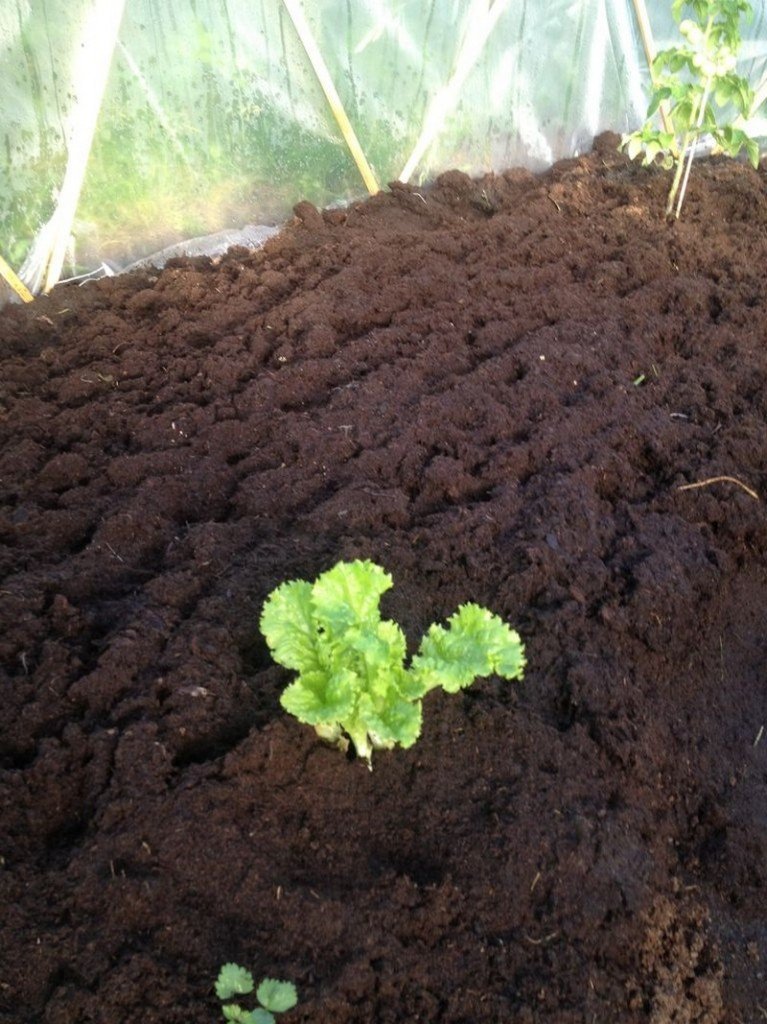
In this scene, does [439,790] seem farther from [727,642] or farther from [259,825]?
[727,642]

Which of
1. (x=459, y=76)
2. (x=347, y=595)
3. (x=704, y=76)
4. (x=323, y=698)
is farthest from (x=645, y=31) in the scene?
(x=323, y=698)

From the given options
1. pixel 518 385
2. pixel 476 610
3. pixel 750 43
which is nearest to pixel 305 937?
pixel 476 610

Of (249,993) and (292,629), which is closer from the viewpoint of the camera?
(249,993)

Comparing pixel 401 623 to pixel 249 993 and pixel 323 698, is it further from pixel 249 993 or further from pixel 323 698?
pixel 249 993

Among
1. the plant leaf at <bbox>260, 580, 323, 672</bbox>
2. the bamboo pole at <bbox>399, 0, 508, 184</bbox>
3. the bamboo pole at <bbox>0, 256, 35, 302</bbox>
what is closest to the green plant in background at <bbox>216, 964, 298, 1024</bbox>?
the plant leaf at <bbox>260, 580, 323, 672</bbox>

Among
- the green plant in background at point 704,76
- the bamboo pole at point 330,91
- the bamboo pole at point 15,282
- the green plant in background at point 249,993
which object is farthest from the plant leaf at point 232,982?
the bamboo pole at point 330,91

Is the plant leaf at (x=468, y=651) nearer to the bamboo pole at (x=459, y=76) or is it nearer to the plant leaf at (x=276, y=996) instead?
the plant leaf at (x=276, y=996)
